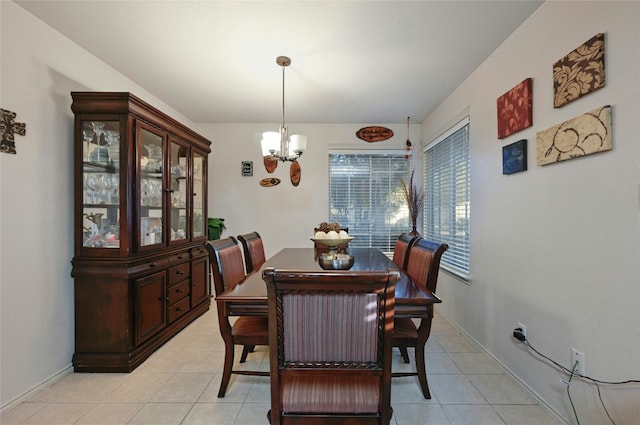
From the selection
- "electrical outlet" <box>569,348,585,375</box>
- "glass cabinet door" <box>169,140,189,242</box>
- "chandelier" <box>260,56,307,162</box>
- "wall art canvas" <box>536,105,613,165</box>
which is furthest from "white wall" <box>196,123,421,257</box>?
"electrical outlet" <box>569,348,585,375</box>

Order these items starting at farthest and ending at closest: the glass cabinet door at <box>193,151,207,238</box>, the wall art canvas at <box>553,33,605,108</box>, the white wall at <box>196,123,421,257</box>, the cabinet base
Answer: the white wall at <box>196,123,421,257</box> → the glass cabinet door at <box>193,151,207,238</box> → the cabinet base → the wall art canvas at <box>553,33,605,108</box>

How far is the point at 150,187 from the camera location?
2.50 meters

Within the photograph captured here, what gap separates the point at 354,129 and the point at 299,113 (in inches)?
35.0

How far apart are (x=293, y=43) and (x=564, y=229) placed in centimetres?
214

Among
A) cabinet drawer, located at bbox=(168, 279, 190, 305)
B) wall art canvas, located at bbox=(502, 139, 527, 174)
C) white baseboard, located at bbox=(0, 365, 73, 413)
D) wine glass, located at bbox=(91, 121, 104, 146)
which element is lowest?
white baseboard, located at bbox=(0, 365, 73, 413)

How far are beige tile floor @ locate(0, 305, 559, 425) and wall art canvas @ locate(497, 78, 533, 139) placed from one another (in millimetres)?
1759

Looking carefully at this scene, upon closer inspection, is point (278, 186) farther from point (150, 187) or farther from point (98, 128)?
point (98, 128)

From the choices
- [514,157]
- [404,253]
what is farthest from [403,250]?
[514,157]

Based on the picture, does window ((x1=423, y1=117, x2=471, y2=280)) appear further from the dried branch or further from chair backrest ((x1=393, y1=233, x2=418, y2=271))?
chair backrest ((x1=393, y1=233, x2=418, y2=271))

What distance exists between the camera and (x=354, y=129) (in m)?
4.17

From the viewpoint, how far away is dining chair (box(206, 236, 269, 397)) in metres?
1.75

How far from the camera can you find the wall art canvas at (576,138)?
1349 mm

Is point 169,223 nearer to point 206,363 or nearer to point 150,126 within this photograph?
point 150,126

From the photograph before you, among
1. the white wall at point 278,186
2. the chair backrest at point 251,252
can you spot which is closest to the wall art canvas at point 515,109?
the white wall at point 278,186
